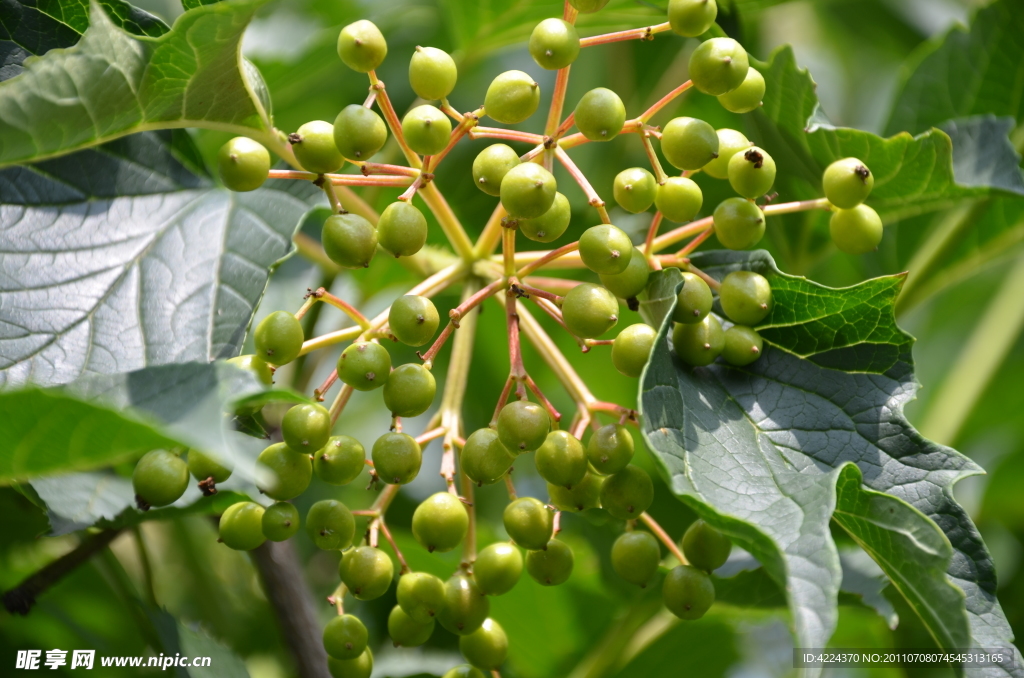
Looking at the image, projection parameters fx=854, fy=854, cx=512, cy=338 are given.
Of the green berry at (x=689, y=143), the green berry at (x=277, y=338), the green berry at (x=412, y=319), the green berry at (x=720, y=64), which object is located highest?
the green berry at (x=720, y=64)

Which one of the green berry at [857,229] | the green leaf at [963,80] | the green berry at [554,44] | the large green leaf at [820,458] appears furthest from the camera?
the green leaf at [963,80]

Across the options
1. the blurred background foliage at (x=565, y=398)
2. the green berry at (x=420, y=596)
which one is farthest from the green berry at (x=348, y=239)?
the blurred background foliage at (x=565, y=398)

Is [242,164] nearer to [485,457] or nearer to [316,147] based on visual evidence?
[316,147]

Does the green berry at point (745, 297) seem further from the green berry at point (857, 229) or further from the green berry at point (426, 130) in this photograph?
the green berry at point (426, 130)

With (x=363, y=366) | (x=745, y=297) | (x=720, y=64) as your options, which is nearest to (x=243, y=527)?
(x=363, y=366)

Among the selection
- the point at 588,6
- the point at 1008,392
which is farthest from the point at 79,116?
the point at 1008,392

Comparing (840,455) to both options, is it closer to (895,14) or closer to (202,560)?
(202,560)

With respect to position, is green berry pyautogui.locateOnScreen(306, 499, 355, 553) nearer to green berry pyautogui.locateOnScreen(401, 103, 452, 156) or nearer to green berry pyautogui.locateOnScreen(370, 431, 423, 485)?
green berry pyautogui.locateOnScreen(370, 431, 423, 485)

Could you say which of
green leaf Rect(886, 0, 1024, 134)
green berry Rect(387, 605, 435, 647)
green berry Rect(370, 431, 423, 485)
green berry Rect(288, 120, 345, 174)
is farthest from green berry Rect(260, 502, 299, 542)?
green leaf Rect(886, 0, 1024, 134)

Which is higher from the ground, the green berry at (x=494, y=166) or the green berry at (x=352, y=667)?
the green berry at (x=494, y=166)
